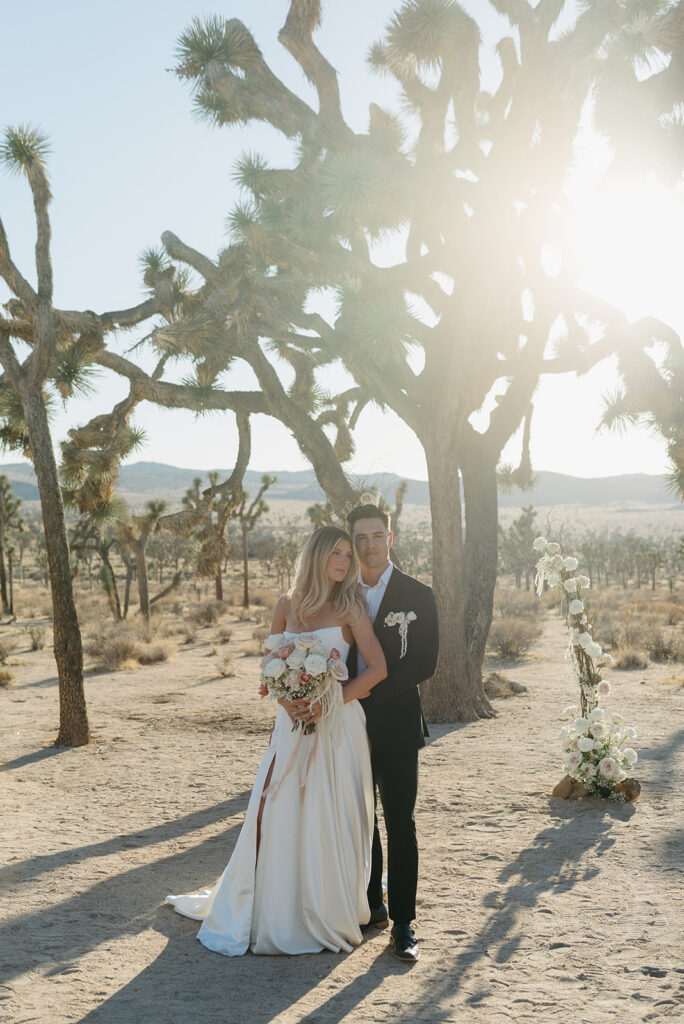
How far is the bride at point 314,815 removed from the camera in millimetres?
3654

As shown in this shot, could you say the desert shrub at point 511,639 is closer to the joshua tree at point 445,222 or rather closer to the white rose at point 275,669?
the joshua tree at point 445,222

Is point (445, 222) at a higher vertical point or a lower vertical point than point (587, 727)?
higher

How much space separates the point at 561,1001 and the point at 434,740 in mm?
5492

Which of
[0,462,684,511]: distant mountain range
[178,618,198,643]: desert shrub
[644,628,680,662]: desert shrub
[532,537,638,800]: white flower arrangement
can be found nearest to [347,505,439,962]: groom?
[532,537,638,800]: white flower arrangement

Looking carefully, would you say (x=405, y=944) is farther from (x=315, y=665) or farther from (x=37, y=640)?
(x=37, y=640)

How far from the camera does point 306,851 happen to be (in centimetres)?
366

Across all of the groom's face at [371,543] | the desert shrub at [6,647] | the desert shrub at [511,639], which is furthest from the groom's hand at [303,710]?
the desert shrub at [6,647]

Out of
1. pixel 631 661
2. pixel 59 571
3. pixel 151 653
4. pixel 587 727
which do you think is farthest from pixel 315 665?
pixel 151 653

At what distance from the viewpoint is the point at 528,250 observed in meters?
9.19

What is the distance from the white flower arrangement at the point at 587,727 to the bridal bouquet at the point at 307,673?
109 inches

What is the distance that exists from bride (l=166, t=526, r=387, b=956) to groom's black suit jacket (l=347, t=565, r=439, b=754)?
8 cm

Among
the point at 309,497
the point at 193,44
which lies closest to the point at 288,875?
the point at 193,44

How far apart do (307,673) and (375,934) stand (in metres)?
1.38

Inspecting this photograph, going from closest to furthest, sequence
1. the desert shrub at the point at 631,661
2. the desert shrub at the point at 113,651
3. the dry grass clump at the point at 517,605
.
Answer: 1. the desert shrub at the point at 631,661
2. the desert shrub at the point at 113,651
3. the dry grass clump at the point at 517,605
